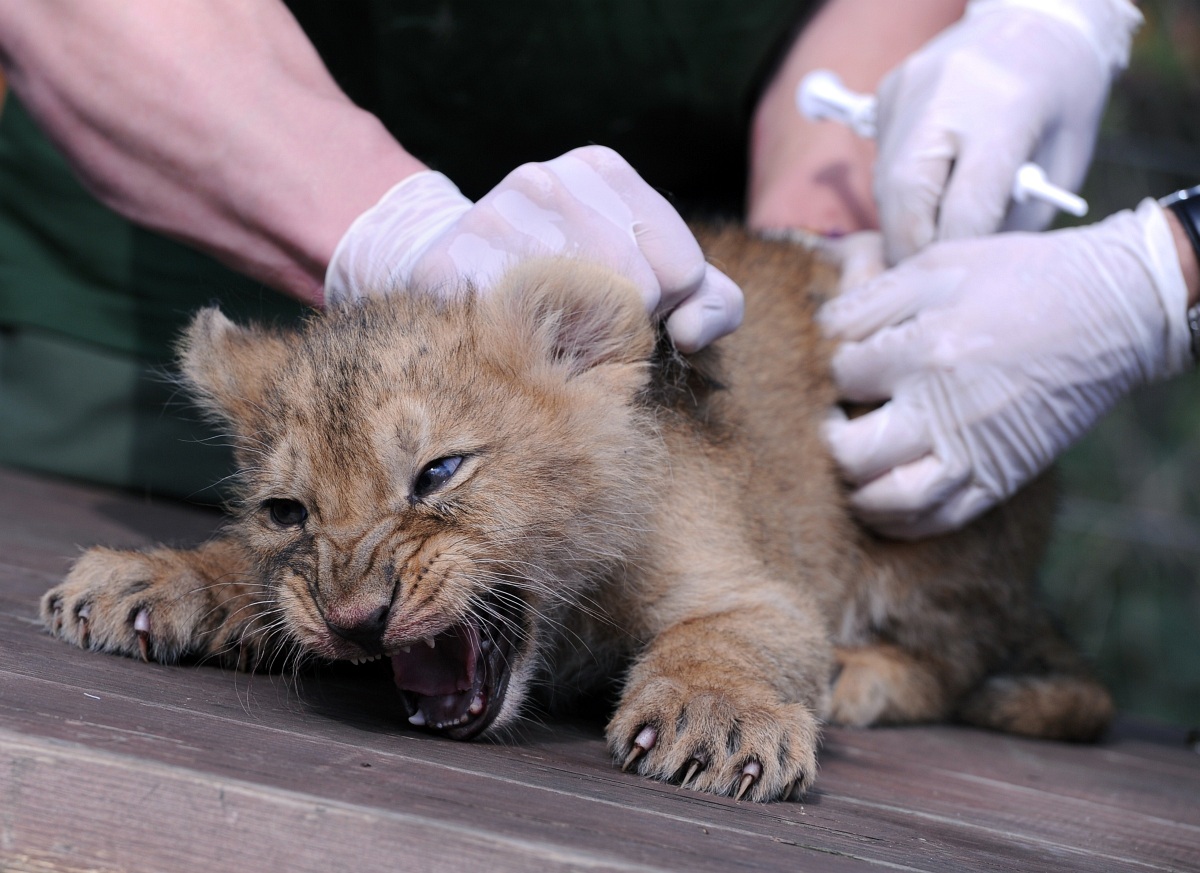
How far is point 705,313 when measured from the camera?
2.37 metres

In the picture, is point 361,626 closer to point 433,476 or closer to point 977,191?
point 433,476

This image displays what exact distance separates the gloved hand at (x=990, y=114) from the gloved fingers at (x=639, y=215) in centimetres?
112

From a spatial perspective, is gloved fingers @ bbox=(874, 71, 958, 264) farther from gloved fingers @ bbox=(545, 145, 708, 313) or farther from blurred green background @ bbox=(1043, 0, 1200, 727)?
blurred green background @ bbox=(1043, 0, 1200, 727)

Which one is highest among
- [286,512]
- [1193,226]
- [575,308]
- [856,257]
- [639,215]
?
[1193,226]

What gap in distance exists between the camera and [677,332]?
2.37 meters

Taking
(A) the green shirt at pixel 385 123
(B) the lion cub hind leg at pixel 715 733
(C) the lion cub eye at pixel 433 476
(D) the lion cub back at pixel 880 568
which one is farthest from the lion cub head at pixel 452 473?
(A) the green shirt at pixel 385 123

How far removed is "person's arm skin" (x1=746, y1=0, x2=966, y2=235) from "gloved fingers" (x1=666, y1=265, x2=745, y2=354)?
1.66 m

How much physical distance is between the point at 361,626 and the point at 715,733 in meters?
0.60

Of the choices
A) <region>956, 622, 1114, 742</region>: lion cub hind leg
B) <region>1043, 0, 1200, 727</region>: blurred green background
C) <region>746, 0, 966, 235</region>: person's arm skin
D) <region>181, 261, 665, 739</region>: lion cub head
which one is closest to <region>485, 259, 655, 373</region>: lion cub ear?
<region>181, 261, 665, 739</region>: lion cub head

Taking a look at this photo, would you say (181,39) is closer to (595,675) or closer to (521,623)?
(521,623)

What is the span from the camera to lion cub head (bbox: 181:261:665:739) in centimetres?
190

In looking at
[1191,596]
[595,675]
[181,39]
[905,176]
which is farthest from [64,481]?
[1191,596]

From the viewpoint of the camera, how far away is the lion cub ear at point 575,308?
219 cm

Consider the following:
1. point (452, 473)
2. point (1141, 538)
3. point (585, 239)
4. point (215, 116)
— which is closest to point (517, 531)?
point (452, 473)
